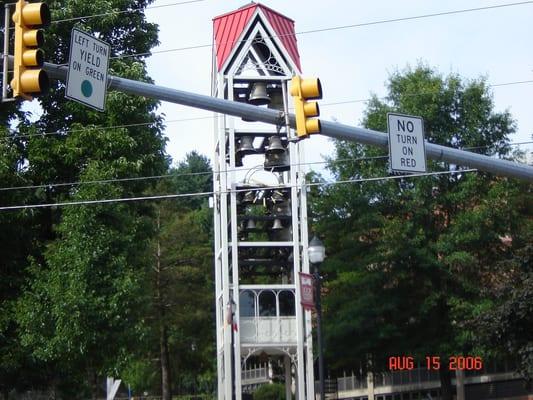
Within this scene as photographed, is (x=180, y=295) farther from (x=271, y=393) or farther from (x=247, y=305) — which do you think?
(x=247, y=305)

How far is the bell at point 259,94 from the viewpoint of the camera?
35.3 meters

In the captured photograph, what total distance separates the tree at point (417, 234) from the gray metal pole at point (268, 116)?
21.3 m

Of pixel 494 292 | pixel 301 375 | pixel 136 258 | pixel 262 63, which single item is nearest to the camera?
pixel 494 292

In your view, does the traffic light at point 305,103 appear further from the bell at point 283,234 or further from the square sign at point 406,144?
the bell at point 283,234

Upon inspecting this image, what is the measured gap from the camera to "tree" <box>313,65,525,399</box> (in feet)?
115

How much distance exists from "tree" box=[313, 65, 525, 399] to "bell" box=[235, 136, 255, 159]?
356 centimetres

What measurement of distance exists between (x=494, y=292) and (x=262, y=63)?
15.8 metres

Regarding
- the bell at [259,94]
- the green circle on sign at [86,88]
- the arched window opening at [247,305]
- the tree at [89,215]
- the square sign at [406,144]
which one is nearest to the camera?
the green circle on sign at [86,88]

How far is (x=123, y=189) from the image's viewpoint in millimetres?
28391

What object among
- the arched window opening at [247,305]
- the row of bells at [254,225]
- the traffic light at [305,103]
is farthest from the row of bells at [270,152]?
the traffic light at [305,103]

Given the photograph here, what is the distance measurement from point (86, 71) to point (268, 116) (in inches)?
99.9

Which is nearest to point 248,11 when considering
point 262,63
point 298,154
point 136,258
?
point 262,63

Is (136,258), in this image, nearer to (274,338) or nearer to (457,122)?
(274,338)

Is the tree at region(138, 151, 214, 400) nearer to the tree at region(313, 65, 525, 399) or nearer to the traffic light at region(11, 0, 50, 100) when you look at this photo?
the tree at region(313, 65, 525, 399)
